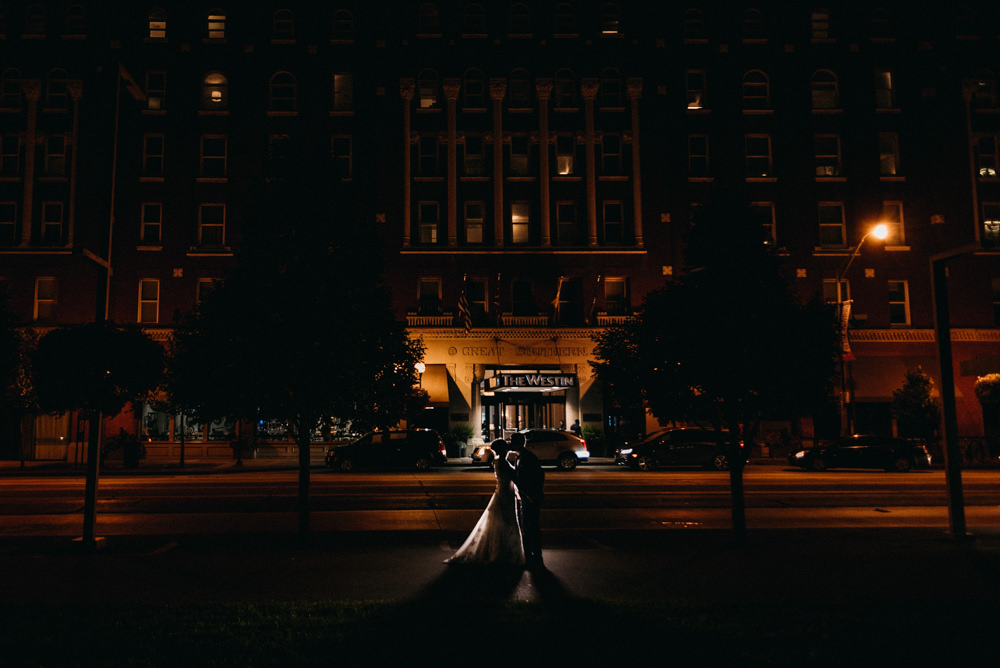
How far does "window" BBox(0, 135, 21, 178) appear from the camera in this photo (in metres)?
35.8

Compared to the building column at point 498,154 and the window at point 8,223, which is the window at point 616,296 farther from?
the window at point 8,223

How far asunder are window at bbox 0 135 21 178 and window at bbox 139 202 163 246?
20.6 feet

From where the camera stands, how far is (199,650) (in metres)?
5.89

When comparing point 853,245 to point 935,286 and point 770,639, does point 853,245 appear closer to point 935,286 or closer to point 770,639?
point 935,286

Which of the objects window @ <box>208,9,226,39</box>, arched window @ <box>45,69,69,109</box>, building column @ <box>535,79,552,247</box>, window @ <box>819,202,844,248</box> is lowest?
window @ <box>819,202,844,248</box>

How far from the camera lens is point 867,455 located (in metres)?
29.2

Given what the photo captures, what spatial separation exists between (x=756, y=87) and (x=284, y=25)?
24.0 meters

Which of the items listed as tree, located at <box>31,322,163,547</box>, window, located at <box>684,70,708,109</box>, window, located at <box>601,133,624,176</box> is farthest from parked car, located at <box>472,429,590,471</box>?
window, located at <box>684,70,708,109</box>

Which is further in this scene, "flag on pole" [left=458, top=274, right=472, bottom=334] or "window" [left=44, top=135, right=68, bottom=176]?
"window" [left=44, top=135, right=68, bottom=176]

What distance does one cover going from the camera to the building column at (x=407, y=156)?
36188mm

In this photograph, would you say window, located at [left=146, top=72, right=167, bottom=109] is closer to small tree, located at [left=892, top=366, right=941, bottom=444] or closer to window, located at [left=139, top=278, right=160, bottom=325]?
window, located at [left=139, top=278, right=160, bottom=325]

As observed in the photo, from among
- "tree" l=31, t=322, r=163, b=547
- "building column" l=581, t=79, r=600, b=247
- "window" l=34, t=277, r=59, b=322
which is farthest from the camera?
"building column" l=581, t=79, r=600, b=247

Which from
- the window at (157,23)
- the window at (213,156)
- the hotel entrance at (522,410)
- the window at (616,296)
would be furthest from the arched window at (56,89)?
the window at (616,296)

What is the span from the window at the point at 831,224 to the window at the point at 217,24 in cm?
3100
